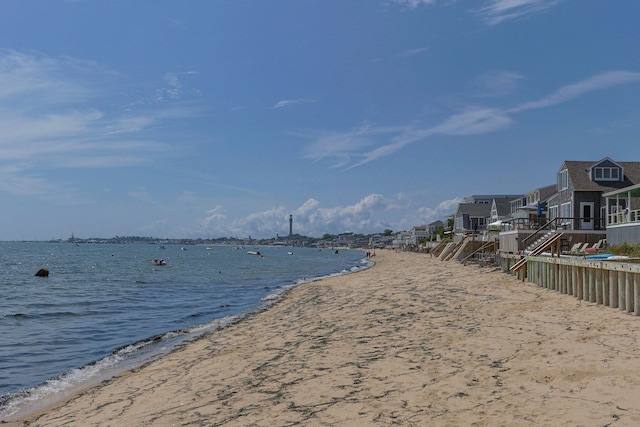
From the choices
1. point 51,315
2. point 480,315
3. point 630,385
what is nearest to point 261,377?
point 630,385

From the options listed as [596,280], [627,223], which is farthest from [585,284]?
[627,223]

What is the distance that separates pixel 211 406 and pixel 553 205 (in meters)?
43.7

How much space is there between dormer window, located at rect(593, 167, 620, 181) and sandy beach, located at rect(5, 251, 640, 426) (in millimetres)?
28233

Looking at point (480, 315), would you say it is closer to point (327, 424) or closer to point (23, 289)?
point (327, 424)

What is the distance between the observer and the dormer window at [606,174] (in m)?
41.0

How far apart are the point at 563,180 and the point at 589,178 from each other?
7.88 feet

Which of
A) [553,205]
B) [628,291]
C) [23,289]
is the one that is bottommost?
[23,289]

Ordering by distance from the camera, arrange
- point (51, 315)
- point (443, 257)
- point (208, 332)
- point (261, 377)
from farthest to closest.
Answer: point (443, 257) < point (51, 315) < point (208, 332) < point (261, 377)

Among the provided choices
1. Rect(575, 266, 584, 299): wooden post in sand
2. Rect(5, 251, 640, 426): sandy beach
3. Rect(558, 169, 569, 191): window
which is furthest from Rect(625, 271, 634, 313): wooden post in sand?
Rect(558, 169, 569, 191): window

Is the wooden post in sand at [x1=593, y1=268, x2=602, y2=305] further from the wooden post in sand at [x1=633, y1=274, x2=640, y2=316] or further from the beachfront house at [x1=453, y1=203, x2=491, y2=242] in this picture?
the beachfront house at [x1=453, y1=203, x2=491, y2=242]

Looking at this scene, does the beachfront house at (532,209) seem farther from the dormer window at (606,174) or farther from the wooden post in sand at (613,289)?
the wooden post in sand at (613,289)

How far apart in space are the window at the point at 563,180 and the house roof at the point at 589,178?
1.39ft

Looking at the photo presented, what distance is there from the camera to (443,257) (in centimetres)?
6150

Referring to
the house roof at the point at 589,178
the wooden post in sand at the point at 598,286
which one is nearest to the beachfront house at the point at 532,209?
the house roof at the point at 589,178
